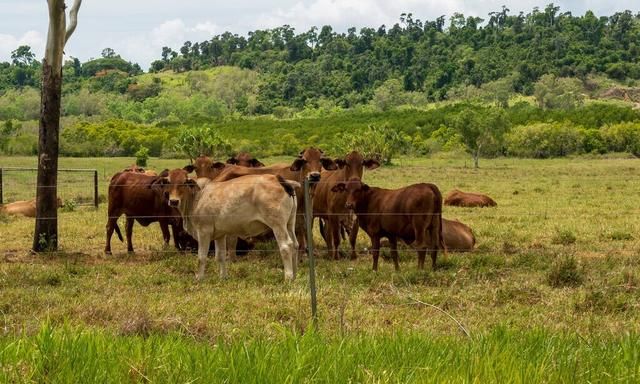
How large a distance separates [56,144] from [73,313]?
600cm

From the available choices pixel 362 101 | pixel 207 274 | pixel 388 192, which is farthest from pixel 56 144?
pixel 362 101

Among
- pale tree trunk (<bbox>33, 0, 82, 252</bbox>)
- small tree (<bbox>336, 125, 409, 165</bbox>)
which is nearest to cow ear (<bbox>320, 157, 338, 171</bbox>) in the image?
pale tree trunk (<bbox>33, 0, 82, 252</bbox>)

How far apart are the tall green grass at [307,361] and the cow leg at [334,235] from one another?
8.34 meters

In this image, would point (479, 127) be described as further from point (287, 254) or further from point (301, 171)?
point (287, 254)

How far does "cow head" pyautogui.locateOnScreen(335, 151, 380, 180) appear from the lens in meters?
13.7

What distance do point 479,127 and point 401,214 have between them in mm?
54428

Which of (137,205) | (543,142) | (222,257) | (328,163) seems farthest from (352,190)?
(543,142)

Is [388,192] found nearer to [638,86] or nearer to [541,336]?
[541,336]

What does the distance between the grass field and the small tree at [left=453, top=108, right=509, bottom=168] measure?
44245 mm

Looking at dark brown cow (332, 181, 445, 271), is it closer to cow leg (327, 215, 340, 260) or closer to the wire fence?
cow leg (327, 215, 340, 260)

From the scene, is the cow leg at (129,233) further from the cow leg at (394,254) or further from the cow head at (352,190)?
the cow leg at (394,254)

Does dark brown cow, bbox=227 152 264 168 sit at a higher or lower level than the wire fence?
higher

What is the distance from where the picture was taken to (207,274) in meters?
11.6

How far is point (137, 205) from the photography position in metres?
14.2
